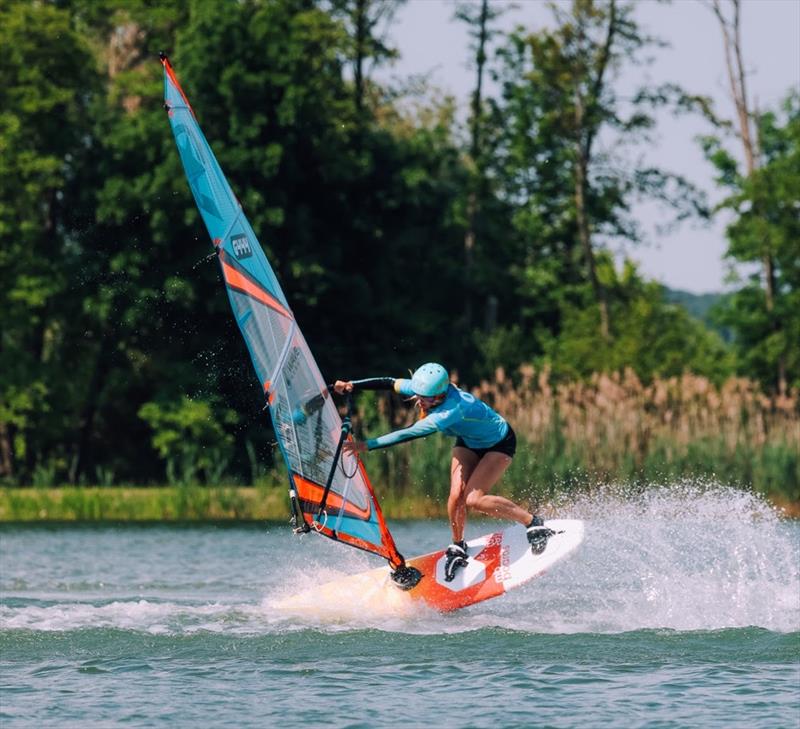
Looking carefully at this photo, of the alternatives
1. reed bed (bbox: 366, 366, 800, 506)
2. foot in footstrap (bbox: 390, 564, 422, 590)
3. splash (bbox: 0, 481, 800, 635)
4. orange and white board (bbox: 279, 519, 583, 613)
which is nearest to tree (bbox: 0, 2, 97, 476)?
reed bed (bbox: 366, 366, 800, 506)

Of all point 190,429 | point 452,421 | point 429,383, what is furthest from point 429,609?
point 190,429

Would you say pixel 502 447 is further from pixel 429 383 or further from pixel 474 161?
pixel 474 161

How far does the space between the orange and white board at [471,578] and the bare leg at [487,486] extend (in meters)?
0.40

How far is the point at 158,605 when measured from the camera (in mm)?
13633

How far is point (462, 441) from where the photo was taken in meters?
13.1

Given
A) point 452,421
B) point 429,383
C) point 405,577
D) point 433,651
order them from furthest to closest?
point 405,577 < point 452,421 < point 429,383 < point 433,651

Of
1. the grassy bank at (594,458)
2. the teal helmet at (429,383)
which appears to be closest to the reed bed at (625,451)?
the grassy bank at (594,458)

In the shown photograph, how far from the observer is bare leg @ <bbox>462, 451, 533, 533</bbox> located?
42.0 feet

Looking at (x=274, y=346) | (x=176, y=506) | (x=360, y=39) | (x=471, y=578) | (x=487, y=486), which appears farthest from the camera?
(x=360, y=39)

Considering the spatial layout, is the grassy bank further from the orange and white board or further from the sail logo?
the sail logo

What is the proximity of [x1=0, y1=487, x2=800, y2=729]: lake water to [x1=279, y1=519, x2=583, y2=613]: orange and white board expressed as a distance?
0.11 meters

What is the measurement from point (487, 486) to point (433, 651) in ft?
5.39

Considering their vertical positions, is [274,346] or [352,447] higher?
[274,346]

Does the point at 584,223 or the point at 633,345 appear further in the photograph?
the point at 584,223
